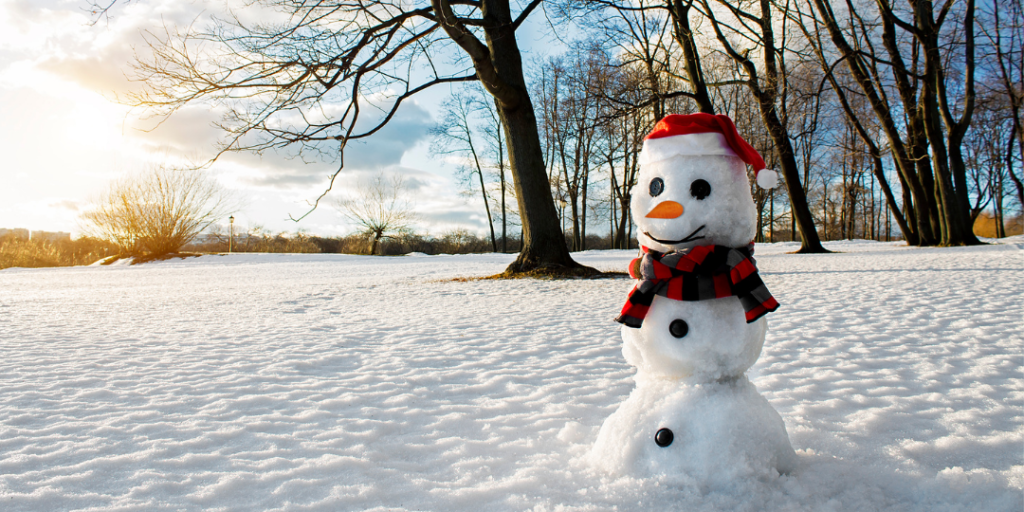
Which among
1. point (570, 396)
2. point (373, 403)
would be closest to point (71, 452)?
point (373, 403)

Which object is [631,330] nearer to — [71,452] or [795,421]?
[795,421]

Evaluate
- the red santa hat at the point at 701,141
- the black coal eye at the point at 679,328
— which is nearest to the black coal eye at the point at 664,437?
the black coal eye at the point at 679,328

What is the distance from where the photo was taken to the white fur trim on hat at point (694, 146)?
1576 millimetres

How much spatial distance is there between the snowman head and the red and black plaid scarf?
67mm

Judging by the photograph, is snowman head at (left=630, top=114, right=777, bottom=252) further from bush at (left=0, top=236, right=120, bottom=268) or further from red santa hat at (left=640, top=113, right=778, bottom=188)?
bush at (left=0, top=236, right=120, bottom=268)

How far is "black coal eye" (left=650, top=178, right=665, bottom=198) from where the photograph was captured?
64.0 inches

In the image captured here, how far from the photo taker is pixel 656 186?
1636 mm

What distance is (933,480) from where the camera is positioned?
4.89 ft

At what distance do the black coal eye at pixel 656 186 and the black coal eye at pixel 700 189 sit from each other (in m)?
0.10

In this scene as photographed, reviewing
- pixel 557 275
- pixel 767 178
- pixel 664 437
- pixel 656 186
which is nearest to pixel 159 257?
pixel 557 275

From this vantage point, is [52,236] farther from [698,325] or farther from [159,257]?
[698,325]

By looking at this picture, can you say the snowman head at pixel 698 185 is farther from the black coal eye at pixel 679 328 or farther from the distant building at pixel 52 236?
the distant building at pixel 52 236

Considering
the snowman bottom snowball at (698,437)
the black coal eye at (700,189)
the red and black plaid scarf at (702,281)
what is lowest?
the snowman bottom snowball at (698,437)

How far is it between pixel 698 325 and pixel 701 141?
0.61m
